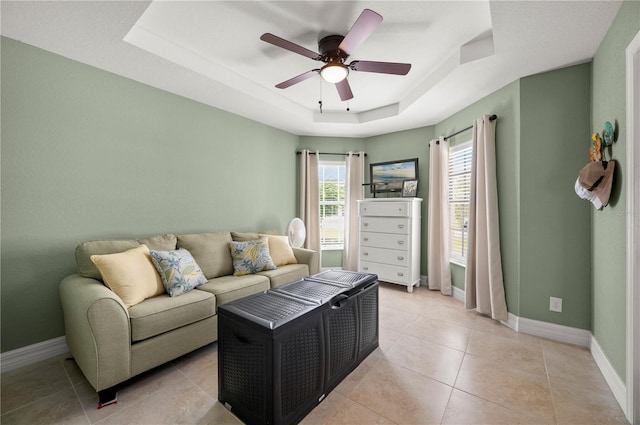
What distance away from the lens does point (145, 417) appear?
154 cm

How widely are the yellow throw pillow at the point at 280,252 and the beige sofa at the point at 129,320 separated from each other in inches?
21.1

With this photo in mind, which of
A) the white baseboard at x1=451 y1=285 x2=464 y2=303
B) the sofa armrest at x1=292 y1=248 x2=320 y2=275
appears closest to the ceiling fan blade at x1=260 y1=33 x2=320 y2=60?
the sofa armrest at x1=292 y1=248 x2=320 y2=275

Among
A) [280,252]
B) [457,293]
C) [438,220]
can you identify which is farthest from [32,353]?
[438,220]

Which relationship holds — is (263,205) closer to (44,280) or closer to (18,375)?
(44,280)

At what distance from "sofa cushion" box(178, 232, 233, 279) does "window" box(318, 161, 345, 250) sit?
6.87 feet

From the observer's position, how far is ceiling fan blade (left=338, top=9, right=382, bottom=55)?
1.61 metres

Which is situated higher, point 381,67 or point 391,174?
point 381,67

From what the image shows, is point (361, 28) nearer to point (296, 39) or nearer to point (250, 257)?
point (296, 39)

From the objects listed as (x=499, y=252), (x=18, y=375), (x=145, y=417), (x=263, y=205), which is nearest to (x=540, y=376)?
(x=499, y=252)

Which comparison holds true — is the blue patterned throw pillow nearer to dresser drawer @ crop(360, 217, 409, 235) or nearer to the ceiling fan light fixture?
the ceiling fan light fixture

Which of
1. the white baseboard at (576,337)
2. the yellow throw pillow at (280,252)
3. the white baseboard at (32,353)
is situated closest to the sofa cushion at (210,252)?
the yellow throw pillow at (280,252)

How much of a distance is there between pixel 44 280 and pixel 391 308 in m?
3.32

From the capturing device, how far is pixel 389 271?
3.93 metres

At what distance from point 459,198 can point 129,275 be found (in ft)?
12.4
